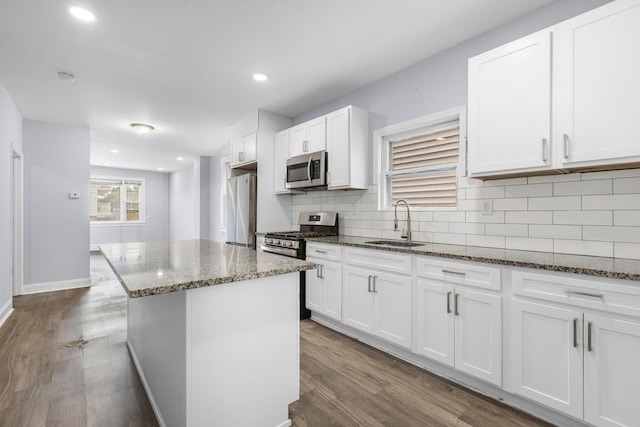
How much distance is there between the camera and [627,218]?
1.79m

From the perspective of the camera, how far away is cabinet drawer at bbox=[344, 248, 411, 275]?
2.34m

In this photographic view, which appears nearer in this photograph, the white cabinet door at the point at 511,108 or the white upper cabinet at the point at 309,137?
the white cabinet door at the point at 511,108

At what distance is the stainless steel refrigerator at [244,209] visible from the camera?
428 centimetres

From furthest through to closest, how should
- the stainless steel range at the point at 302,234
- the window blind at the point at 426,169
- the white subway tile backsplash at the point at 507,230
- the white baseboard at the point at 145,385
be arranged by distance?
1. the stainless steel range at the point at 302,234
2. the window blind at the point at 426,169
3. the white subway tile backsplash at the point at 507,230
4. the white baseboard at the point at 145,385

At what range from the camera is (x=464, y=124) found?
254cm

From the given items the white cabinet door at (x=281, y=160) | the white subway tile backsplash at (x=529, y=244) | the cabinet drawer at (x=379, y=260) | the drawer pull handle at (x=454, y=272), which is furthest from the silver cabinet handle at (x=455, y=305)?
the white cabinet door at (x=281, y=160)

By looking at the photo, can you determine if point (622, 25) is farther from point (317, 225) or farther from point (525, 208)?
point (317, 225)

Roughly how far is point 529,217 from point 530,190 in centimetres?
19

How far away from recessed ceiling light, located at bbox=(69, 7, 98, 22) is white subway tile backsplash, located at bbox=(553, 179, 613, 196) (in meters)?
3.38

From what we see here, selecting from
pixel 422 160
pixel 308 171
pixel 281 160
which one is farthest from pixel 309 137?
pixel 422 160

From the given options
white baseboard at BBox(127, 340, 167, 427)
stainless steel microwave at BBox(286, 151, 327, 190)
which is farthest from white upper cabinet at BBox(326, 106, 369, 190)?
white baseboard at BBox(127, 340, 167, 427)

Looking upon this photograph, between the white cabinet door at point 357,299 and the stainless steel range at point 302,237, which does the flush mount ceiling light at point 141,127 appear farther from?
the white cabinet door at point 357,299

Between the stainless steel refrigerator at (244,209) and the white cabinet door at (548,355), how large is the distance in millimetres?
3229

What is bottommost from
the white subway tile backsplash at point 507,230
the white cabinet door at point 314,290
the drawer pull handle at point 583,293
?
the white cabinet door at point 314,290
